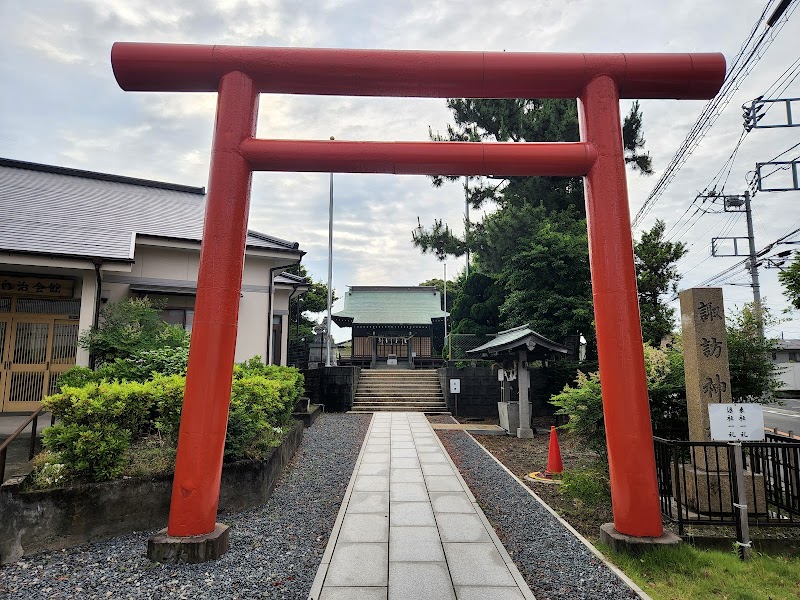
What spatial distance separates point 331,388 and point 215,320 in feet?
41.4

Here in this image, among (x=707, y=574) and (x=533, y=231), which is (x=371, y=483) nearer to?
(x=707, y=574)

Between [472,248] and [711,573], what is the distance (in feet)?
53.2

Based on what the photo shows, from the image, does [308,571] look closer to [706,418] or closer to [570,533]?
[570,533]

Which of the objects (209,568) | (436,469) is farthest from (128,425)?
(436,469)

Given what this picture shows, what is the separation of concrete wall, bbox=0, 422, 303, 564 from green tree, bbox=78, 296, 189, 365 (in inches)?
151

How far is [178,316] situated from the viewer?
1147 centimetres

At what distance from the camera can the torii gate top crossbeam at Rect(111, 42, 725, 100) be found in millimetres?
4699

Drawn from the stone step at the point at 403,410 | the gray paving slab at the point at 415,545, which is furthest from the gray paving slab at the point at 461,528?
the stone step at the point at 403,410

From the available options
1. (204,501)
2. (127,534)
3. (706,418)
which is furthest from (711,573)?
(127,534)

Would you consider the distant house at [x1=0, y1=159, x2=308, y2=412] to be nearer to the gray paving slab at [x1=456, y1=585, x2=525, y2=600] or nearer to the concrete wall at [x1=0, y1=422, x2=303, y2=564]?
the concrete wall at [x1=0, y1=422, x2=303, y2=564]

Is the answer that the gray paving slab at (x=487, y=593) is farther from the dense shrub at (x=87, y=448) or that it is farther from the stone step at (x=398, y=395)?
the stone step at (x=398, y=395)

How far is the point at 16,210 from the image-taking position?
34.5 ft

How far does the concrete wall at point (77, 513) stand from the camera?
407cm

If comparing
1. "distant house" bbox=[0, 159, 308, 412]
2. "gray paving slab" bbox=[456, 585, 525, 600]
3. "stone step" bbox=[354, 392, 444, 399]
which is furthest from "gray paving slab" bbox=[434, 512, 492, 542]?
"stone step" bbox=[354, 392, 444, 399]
